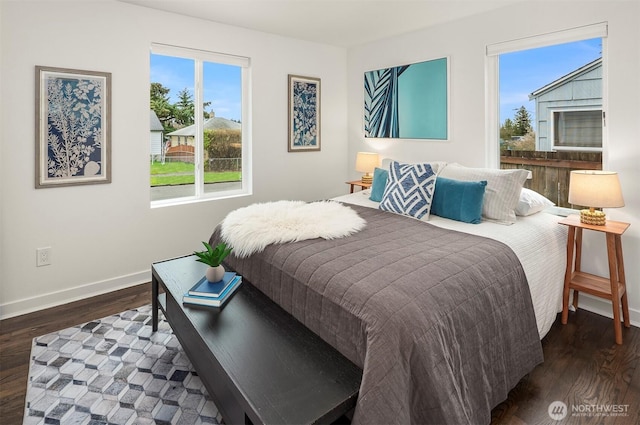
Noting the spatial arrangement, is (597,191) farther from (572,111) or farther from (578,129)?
(572,111)

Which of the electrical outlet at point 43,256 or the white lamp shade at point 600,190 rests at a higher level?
the white lamp shade at point 600,190

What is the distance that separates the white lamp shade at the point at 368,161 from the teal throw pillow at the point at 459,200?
4.85ft

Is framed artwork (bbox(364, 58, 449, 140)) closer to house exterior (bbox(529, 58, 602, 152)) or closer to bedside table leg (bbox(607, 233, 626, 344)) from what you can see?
house exterior (bbox(529, 58, 602, 152))

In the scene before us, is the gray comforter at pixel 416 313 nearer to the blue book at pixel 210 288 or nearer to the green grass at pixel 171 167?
the blue book at pixel 210 288

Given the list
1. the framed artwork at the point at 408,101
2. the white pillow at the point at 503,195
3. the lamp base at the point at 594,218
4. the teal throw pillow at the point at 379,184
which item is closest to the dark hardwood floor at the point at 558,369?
the lamp base at the point at 594,218

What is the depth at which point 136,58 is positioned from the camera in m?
3.18

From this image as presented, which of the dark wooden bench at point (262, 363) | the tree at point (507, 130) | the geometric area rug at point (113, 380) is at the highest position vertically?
the tree at point (507, 130)

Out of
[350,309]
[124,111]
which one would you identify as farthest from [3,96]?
[350,309]

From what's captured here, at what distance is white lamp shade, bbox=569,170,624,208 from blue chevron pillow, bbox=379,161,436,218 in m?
0.96

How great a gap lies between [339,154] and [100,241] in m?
2.90

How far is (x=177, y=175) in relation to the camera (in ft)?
12.1

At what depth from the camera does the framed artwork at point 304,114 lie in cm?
430

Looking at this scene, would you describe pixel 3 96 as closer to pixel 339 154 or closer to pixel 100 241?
pixel 100 241

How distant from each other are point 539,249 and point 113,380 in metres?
2.64
